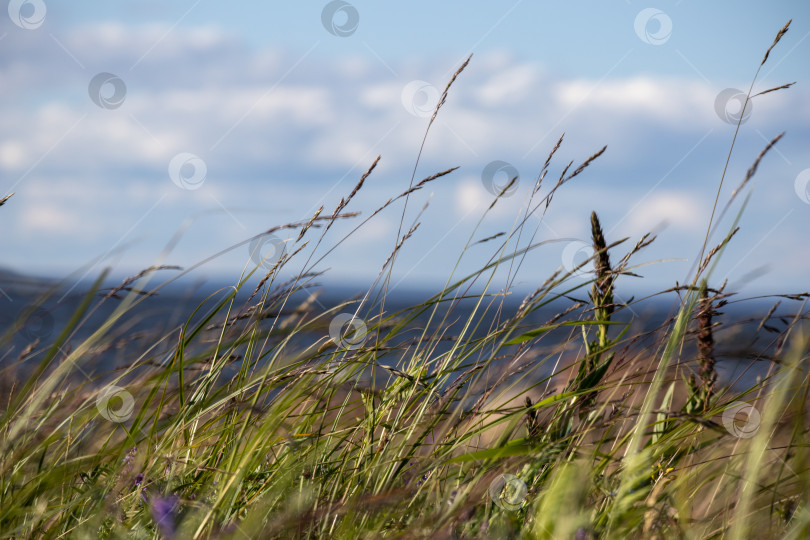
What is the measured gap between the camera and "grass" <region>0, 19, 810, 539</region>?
4.06ft

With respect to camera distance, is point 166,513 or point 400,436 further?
point 400,436

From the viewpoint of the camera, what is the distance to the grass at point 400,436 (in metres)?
1.24

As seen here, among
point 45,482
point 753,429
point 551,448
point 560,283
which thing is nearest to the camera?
point 45,482

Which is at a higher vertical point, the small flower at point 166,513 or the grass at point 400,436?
the grass at point 400,436

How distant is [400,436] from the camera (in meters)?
1.62

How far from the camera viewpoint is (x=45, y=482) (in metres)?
1.33

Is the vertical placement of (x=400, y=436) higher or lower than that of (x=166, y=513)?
higher

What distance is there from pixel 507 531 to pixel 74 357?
1.07 meters

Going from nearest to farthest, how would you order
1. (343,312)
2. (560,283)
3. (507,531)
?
(507,531)
(560,283)
(343,312)

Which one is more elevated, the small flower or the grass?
the grass

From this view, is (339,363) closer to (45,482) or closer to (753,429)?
(45,482)

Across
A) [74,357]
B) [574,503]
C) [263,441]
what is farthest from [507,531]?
[74,357]

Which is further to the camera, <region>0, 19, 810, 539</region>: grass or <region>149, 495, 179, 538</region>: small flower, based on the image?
<region>0, 19, 810, 539</region>: grass

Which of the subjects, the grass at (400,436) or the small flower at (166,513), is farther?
the grass at (400,436)
